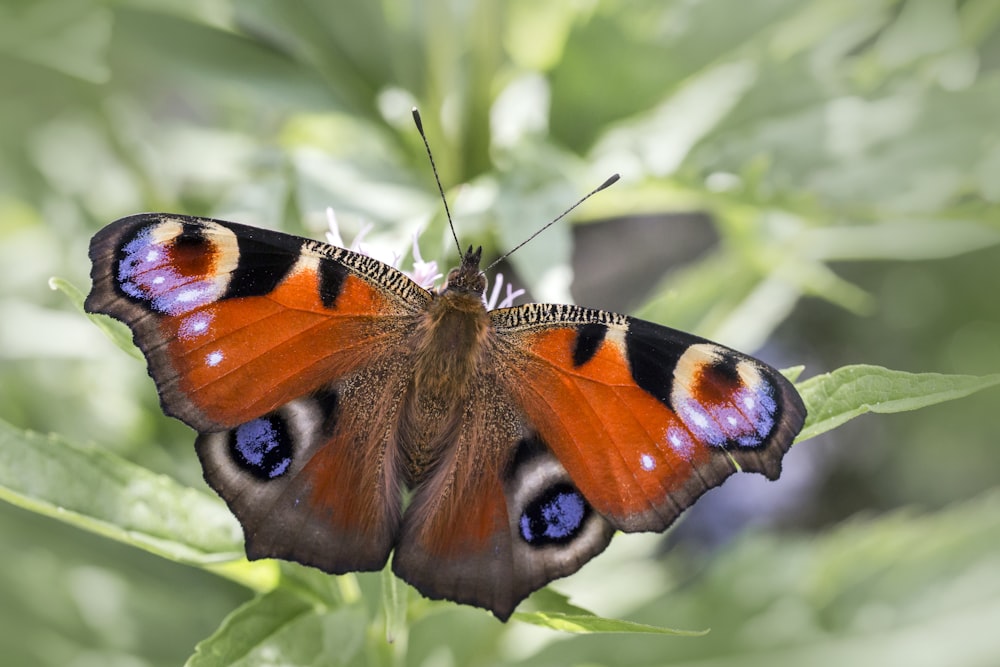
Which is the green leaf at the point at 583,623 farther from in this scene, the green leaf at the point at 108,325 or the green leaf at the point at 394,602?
the green leaf at the point at 108,325

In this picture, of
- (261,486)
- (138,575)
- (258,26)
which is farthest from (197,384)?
(258,26)

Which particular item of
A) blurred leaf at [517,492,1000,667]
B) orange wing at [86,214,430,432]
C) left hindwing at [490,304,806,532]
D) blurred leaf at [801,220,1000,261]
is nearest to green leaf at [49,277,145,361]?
orange wing at [86,214,430,432]

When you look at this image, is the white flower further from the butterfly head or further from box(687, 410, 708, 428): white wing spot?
box(687, 410, 708, 428): white wing spot

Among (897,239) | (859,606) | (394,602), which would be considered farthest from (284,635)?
(897,239)

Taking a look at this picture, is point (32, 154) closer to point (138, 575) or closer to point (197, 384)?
point (138, 575)

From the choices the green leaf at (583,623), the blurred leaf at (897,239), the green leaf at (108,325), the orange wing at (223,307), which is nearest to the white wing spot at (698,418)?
the green leaf at (583,623)
